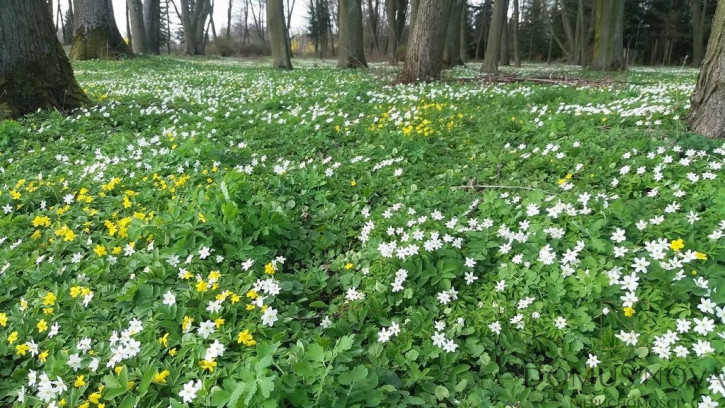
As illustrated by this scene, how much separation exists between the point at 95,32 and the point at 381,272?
16.8 m

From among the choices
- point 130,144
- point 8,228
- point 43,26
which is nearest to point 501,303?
point 8,228

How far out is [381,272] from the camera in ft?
8.45

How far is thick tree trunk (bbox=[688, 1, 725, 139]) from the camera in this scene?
3.66 meters

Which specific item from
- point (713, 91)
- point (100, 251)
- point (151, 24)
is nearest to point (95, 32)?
point (151, 24)

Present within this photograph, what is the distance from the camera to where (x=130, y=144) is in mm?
4957

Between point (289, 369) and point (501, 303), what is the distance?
3.76 feet

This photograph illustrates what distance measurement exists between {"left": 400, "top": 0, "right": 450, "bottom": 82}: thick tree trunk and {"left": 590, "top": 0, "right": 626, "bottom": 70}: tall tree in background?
873 centimetres

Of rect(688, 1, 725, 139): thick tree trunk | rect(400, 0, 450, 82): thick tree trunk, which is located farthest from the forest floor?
rect(400, 0, 450, 82): thick tree trunk

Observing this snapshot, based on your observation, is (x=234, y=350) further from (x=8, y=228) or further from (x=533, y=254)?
(x=8, y=228)

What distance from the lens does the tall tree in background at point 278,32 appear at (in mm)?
14266

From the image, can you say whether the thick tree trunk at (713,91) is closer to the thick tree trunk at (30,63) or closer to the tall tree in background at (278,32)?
the thick tree trunk at (30,63)

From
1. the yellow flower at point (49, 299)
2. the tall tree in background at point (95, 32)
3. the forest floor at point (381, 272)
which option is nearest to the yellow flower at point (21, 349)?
the forest floor at point (381, 272)

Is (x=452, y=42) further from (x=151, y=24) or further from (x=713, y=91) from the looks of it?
(x=151, y=24)

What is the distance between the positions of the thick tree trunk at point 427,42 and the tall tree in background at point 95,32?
38.4 ft
